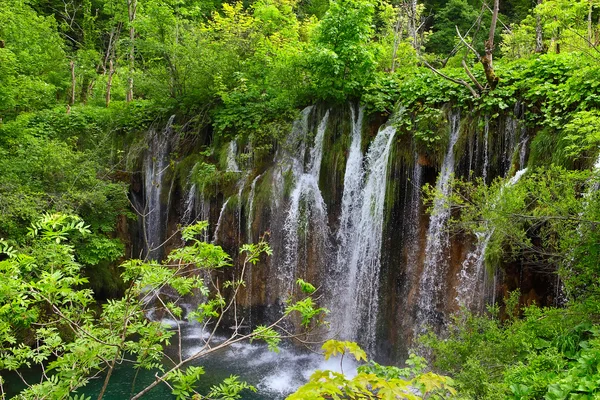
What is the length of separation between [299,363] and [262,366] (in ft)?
Answer: 2.85

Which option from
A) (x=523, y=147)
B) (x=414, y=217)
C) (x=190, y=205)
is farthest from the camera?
(x=190, y=205)

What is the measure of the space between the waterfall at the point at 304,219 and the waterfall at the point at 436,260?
8.90 feet

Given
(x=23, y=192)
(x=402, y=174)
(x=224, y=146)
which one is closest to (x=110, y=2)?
(x=224, y=146)

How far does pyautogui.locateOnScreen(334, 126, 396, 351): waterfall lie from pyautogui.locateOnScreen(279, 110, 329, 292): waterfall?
698 millimetres

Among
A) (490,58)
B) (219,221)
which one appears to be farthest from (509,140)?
(219,221)

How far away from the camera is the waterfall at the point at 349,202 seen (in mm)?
10734

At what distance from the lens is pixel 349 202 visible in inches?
426

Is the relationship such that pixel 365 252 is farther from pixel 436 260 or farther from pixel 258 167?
pixel 258 167

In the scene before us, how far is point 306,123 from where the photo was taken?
39.0ft

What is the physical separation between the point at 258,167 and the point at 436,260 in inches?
213

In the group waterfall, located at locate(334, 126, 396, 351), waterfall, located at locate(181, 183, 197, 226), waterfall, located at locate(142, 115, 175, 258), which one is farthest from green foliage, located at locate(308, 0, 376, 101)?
waterfall, located at locate(142, 115, 175, 258)

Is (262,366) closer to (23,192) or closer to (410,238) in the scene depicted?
(410,238)

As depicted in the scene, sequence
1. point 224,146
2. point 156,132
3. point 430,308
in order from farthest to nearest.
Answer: point 156,132 < point 224,146 < point 430,308

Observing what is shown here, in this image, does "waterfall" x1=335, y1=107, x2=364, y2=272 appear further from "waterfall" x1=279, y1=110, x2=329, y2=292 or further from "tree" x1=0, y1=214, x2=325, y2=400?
"tree" x1=0, y1=214, x2=325, y2=400
